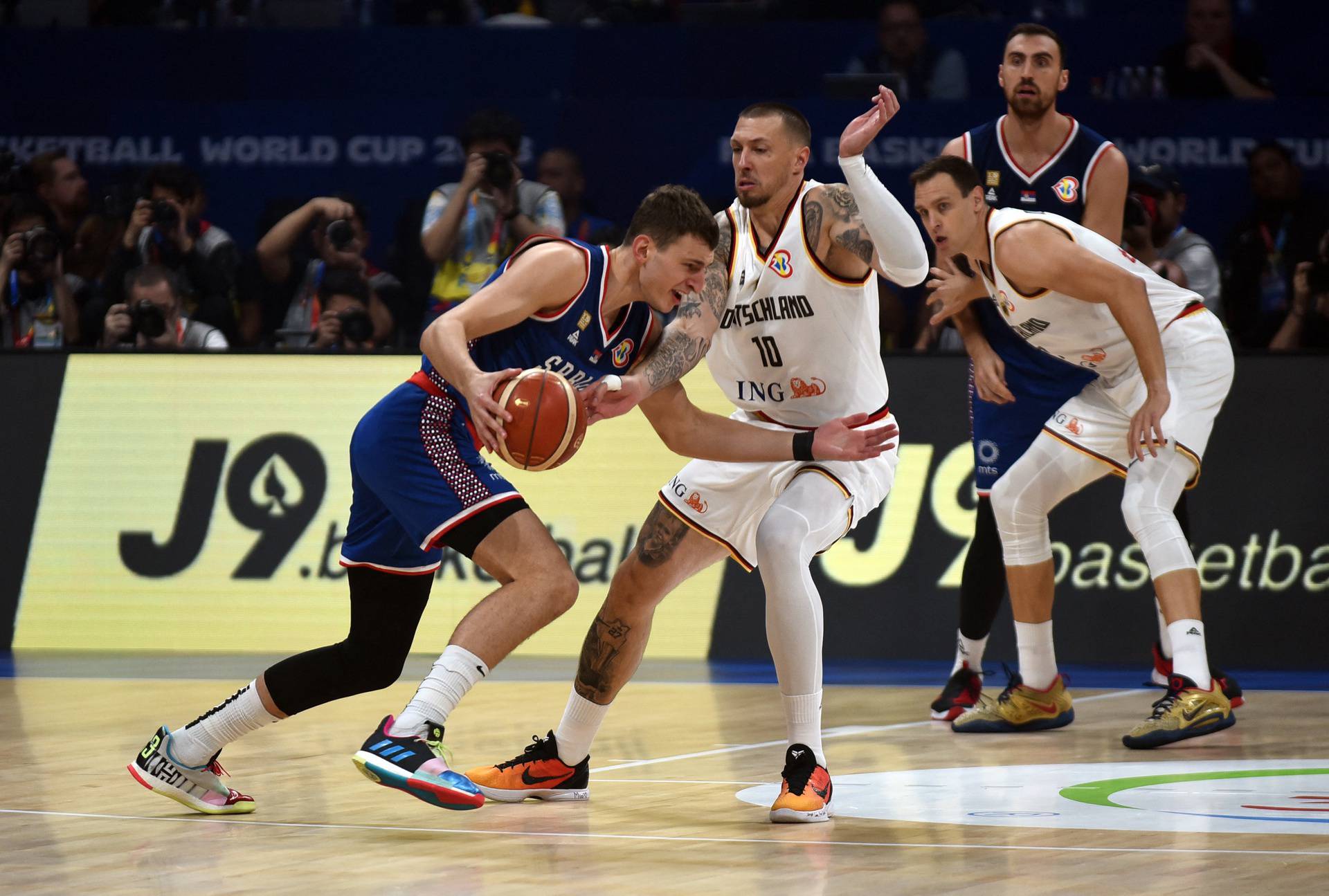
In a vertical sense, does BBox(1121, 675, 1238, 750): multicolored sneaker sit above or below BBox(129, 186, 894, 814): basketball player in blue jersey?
below

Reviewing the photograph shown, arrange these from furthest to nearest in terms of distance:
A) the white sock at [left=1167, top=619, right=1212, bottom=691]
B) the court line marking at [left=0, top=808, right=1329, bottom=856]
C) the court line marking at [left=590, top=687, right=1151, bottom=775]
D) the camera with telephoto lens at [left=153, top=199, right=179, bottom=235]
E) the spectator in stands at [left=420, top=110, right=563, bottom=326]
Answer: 1. the camera with telephoto lens at [left=153, top=199, right=179, bottom=235]
2. the spectator in stands at [left=420, top=110, right=563, bottom=326]
3. the white sock at [left=1167, top=619, right=1212, bottom=691]
4. the court line marking at [left=590, top=687, right=1151, bottom=775]
5. the court line marking at [left=0, top=808, right=1329, bottom=856]

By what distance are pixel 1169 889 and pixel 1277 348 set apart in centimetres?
567

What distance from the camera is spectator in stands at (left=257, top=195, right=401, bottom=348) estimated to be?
10.7 m

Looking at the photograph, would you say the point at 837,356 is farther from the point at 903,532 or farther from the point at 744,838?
the point at 903,532

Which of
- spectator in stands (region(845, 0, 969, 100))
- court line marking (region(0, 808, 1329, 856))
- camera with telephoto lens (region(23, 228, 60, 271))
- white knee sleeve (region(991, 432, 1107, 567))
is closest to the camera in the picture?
court line marking (region(0, 808, 1329, 856))

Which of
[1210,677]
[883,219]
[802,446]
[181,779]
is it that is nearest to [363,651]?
[181,779]

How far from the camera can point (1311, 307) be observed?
955 centimetres

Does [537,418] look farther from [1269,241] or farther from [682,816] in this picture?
[1269,241]

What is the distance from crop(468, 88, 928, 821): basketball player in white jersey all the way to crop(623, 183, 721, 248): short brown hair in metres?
0.40

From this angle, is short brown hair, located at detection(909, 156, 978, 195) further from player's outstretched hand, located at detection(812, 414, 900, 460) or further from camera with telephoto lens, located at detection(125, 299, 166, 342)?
camera with telephoto lens, located at detection(125, 299, 166, 342)

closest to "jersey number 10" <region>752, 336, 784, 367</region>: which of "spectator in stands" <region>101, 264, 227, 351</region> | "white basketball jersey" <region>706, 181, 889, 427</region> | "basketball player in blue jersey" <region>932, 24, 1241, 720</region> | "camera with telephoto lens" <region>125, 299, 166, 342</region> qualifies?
"white basketball jersey" <region>706, 181, 889, 427</region>

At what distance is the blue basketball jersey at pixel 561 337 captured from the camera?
534cm

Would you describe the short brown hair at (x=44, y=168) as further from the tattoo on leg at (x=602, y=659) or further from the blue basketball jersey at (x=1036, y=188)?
the tattoo on leg at (x=602, y=659)

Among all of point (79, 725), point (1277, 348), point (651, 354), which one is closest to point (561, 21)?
point (1277, 348)
